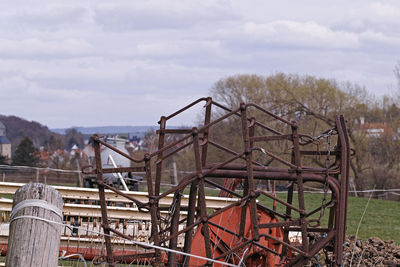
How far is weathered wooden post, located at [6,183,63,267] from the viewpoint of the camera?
3004 millimetres

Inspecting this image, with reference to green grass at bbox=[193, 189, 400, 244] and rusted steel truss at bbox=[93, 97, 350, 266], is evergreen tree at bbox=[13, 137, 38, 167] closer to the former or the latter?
green grass at bbox=[193, 189, 400, 244]

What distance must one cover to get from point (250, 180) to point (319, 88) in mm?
36037

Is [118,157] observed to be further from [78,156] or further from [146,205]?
[78,156]

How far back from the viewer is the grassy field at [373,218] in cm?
1174

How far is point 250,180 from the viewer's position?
14.2ft

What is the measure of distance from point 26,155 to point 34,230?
27976mm

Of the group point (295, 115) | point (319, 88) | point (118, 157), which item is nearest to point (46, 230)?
point (118, 157)

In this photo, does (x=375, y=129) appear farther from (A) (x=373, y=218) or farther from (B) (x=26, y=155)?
(A) (x=373, y=218)

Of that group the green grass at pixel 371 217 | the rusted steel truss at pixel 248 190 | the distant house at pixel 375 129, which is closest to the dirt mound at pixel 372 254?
the rusted steel truss at pixel 248 190

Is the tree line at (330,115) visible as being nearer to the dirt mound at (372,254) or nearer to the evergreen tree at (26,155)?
the evergreen tree at (26,155)

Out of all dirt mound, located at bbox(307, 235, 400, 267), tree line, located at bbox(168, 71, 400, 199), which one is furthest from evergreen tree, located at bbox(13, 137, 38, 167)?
dirt mound, located at bbox(307, 235, 400, 267)

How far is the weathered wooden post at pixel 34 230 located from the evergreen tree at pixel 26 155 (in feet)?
87.9

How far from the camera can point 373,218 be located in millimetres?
15648

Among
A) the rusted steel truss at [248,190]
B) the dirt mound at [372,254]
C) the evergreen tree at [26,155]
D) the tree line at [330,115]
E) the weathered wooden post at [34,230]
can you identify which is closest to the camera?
the weathered wooden post at [34,230]
